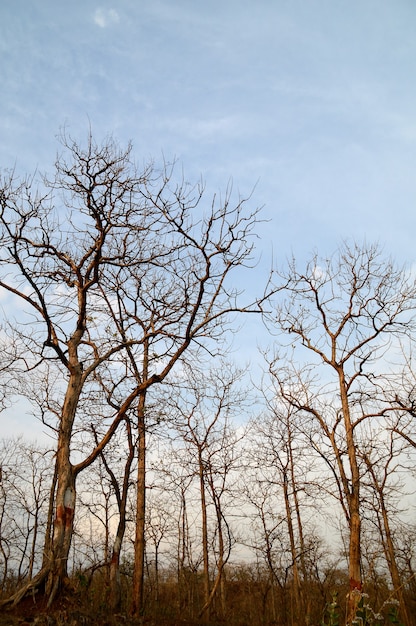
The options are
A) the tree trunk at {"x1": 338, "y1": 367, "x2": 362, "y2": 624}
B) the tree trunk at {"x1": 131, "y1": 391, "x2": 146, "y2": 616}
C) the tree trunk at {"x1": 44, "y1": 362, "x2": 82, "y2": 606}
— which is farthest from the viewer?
the tree trunk at {"x1": 131, "y1": 391, "x2": 146, "y2": 616}

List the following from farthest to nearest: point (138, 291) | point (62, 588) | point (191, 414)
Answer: point (191, 414) → point (138, 291) → point (62, 588)

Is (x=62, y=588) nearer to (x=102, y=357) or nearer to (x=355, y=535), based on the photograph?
(x=102, y=357)

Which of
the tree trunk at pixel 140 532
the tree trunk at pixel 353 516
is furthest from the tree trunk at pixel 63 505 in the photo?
the tree trunk at pixel 353 516

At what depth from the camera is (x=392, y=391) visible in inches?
470

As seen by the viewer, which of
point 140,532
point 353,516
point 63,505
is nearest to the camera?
point 63,505

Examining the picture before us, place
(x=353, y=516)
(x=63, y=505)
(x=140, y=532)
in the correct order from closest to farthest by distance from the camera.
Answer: (x=63, y=505), (x=353, y=516), (x=140, y=532)

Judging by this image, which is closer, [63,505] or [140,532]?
[63,505]

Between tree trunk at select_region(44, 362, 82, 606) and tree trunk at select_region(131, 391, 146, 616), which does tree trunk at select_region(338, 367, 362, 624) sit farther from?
tree trunk at select_region(44, 362, 82, 606)

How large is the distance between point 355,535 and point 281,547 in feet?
40.2

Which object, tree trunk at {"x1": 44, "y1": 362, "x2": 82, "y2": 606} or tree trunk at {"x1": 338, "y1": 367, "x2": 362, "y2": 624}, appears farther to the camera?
tree trunk at {"x1": 338, "y1": 367, "x2": 362, "y2": 624}

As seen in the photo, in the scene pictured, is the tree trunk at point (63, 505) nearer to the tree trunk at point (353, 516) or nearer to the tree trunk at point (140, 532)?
the tree trunk at point (140, 532)

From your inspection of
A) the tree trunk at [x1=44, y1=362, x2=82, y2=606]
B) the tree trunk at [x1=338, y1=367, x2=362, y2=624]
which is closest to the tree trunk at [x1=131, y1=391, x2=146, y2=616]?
the tree trunk at [x1=44, y1=362, x2=82, y2=606]

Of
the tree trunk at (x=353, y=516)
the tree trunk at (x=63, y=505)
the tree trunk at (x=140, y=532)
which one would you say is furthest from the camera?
the tree trunk at (x=140, y=532)

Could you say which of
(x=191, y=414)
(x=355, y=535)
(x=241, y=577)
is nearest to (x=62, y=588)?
(x=355, y=535)
